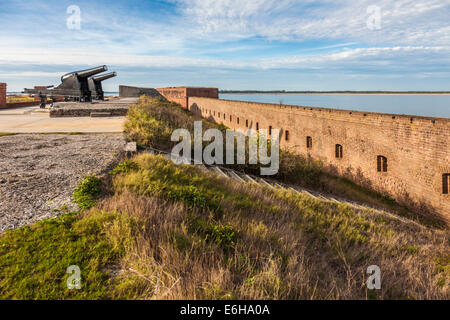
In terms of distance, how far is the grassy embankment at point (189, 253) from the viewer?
91.0 inches

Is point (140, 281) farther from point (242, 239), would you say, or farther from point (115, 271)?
point (242, 239)

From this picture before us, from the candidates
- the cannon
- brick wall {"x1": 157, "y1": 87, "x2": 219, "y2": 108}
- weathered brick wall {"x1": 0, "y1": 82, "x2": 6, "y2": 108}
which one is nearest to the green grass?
the cannon

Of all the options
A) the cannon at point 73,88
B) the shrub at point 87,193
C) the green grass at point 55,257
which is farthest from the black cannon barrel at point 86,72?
the green grass at point 55,257

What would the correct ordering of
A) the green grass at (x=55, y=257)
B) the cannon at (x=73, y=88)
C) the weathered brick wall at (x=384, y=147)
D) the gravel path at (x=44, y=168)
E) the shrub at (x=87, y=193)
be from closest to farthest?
the green grass at (x=55, y=257), the gravel path at (x=44, y=168), the shrub at (x=87, y=193), the weathered brick wall at (x=384, y=147), the cannon at (x=73, y=88)

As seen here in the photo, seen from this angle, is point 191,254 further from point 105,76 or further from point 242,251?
point 105,76

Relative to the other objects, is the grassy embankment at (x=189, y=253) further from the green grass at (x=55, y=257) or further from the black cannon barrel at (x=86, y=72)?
the black cannon barrel at (x=86, y=72)

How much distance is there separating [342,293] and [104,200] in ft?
9.81

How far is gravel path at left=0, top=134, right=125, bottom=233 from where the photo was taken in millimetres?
3512

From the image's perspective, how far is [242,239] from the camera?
11.3ft

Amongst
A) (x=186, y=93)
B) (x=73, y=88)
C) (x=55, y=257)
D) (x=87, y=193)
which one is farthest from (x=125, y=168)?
(x=186, y=93)

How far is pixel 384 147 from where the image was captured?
11.4 metres

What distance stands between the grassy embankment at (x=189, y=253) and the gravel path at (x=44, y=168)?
35cm
